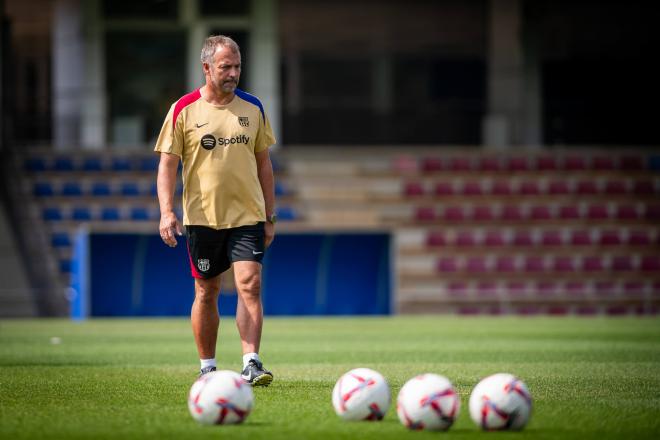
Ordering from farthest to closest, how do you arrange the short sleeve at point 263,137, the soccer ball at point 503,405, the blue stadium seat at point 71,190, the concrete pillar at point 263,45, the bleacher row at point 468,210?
the concrete pillar at point 263,45, the blue stadium seat at point 71,190, the bleacher row at point 468,210, the short sleeve at point 263,137, the soccer ball at point 503,405

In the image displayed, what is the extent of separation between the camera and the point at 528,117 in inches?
1108

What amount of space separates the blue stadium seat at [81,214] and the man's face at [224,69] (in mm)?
16331

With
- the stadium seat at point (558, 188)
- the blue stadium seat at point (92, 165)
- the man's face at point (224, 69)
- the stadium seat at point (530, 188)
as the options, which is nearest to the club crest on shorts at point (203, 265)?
the man's face at point (224, 69)

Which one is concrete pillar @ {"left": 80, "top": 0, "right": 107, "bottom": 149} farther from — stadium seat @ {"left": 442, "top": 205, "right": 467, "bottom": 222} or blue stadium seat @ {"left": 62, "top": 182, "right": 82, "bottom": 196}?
stadium seat @ {"left": 442, "top": 205, "right": 467, "bottom": 222}

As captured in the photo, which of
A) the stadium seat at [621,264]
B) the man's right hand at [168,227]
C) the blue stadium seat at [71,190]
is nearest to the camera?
the man's right hand at [168,227]

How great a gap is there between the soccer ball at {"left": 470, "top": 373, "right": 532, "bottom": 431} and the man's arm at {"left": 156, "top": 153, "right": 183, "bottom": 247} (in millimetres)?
2614

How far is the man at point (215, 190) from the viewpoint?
7.51 meters

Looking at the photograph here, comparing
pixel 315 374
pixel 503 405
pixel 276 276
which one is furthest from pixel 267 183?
pixel 276 276

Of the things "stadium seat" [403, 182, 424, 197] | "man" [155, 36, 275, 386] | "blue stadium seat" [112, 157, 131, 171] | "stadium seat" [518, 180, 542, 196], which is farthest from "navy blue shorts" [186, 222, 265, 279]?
"stadium seat" [518, 180, 542, 196]

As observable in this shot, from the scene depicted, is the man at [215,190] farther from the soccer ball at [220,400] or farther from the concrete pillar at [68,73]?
the concrete pillar at [68,73]

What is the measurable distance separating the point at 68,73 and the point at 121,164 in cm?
327

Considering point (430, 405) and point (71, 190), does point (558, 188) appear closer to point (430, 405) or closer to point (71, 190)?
point (71, 190)

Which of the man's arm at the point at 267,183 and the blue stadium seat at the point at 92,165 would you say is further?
the blue stadium seat at the point at 92,165

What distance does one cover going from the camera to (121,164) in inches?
969
